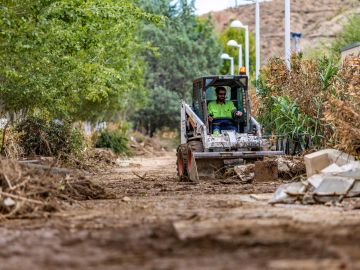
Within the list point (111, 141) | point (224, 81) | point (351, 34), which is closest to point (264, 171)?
point (224, 81)

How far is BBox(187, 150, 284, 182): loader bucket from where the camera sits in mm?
22844

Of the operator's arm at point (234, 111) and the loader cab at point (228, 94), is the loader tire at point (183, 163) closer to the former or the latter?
the loader cab at point (228, 94)

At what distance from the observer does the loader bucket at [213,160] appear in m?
22.8

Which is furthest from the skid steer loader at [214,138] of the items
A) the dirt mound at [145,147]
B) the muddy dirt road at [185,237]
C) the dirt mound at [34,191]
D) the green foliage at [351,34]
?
the dirt mound at [145,147]

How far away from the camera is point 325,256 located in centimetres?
902

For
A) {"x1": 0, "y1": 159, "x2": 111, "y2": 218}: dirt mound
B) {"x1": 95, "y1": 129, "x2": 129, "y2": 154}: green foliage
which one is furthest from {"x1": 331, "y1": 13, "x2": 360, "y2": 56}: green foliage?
{"x1": 0, "y1": 159, "x2": 111, "y2": 218}: dirt mound

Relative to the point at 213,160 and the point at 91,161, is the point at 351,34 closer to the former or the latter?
the point at 91,161

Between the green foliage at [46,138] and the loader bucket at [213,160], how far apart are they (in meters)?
6.34

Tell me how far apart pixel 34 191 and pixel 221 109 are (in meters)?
10.2

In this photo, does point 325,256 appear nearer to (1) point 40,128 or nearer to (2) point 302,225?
(2) point 302,225

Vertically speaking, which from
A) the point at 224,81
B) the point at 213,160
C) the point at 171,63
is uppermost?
the point at 171,63

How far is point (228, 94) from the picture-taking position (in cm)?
2547

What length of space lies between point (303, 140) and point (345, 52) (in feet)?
41.4

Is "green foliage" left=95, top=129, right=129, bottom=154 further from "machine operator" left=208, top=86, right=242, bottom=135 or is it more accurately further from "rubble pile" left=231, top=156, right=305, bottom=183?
"rubble pile" left=231, top=156, right=305, bottom=183
